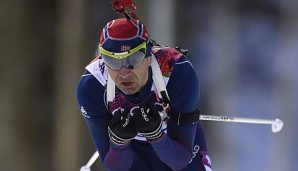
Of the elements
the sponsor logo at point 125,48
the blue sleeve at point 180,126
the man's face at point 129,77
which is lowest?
the blue sleeve at point 180,126

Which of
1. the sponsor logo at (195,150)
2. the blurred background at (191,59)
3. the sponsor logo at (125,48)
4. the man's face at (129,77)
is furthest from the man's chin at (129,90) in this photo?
the blurred background at (191,59)

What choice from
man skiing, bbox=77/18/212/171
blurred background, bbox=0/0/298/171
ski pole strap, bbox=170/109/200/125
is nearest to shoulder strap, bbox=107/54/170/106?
man skiing, bbox=77/18/212/171

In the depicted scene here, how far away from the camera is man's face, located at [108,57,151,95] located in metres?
2.41

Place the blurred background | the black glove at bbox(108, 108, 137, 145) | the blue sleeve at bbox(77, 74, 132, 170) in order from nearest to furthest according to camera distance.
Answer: the black glove at bbox(108, 108, 137, 145) < the blue sleeve at bbox(77, 74, 132, 170) < the blurred background


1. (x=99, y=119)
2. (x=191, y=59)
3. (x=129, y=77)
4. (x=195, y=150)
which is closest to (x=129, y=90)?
(x=129, y=77)

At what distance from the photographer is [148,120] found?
8.07 ft

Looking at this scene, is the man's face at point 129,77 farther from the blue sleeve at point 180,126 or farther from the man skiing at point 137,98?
the blue sleeve at point 180,126

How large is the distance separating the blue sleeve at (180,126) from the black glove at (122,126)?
12 centimetres

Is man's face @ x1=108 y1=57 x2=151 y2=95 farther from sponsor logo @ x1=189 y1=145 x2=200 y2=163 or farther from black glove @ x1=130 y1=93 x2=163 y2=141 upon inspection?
sponsor logo @ x1=189 y1=145 x2=200 y2=163

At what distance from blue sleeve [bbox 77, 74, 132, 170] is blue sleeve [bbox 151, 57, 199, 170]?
0.51ft

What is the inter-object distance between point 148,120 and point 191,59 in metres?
4.27

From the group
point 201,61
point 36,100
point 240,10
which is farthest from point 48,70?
point 240,10

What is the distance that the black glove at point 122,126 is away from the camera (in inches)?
98.3

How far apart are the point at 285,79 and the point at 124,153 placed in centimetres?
409
